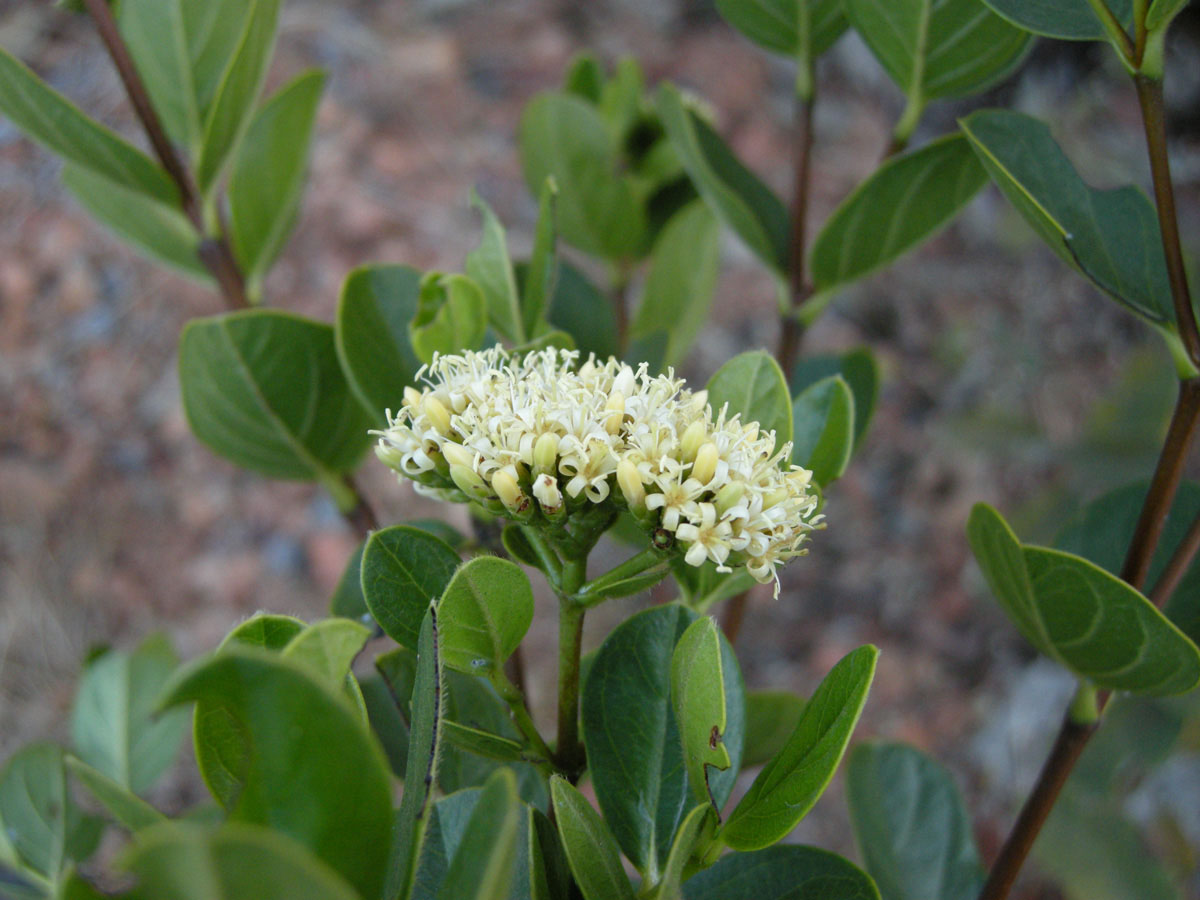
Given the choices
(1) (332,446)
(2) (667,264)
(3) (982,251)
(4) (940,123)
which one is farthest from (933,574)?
(1) (332,446)

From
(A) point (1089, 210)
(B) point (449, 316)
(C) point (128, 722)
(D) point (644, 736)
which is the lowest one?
(C) point (128, 722)

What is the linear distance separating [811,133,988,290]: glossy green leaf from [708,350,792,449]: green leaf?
8.5 inches

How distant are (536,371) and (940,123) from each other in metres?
2.66

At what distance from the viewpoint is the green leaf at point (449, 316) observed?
0.68 m

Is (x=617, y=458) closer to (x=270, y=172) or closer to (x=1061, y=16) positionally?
(x=1061, y=16)

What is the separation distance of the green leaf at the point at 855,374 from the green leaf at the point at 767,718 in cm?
25

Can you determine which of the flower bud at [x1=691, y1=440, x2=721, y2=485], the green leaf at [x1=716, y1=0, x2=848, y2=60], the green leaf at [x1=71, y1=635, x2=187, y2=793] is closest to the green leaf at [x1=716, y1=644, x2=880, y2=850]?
the flower bud at [x1=691, y1=440, x2=721, y2=485]

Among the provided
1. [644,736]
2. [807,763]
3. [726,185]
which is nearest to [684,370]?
[726,185]

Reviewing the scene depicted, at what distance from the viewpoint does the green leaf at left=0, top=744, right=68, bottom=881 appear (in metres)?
0.85

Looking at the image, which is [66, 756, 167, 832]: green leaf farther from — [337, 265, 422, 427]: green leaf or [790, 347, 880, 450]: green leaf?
[790, 347, 880, 450]: green leaf

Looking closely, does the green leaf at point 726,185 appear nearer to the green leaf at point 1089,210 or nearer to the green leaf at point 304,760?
the green leaf at point 1089,210

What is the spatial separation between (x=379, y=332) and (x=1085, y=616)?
0.57 metres

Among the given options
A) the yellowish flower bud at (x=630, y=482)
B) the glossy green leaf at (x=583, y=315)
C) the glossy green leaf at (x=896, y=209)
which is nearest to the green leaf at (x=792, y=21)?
the glossy green leaf at (x=896, y=209)

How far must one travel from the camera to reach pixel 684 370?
2.39 meters
